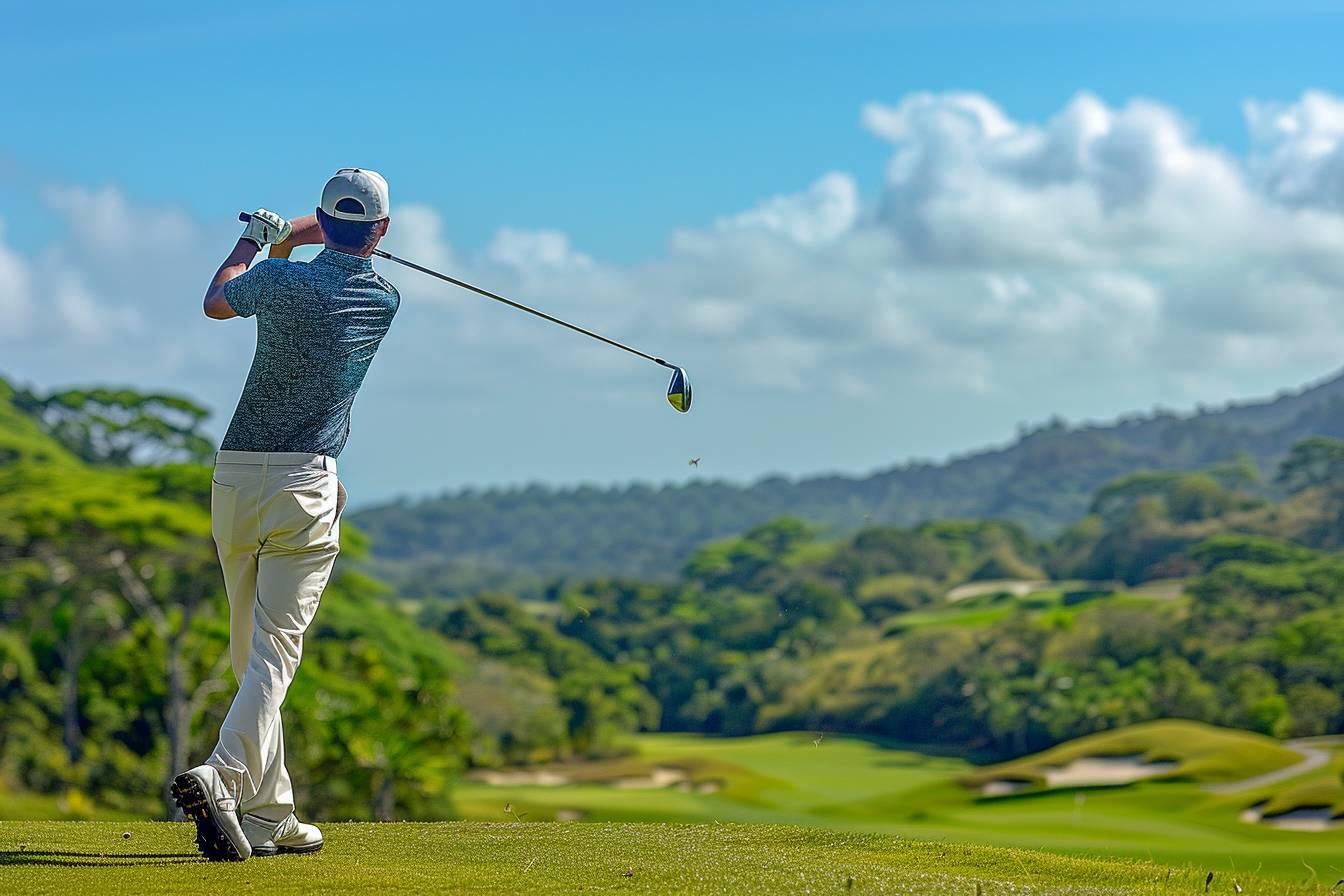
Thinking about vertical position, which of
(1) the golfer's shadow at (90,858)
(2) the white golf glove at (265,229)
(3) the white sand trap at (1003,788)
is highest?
(2) the white golf glove at (265,229)

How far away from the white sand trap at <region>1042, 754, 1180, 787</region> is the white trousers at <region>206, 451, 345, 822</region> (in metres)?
39.5

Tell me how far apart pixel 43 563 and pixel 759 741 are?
4583 centimetres

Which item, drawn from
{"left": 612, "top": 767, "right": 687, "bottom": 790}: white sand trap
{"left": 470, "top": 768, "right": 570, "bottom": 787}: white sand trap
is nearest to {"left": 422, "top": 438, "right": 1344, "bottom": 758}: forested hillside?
{"left": 470, "top": 768, "right": 570, "bottom": 787}: white sand trap

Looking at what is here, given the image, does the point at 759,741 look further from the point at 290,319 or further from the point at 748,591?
the point at 290,319

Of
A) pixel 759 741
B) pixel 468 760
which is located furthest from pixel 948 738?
pixel 468 760

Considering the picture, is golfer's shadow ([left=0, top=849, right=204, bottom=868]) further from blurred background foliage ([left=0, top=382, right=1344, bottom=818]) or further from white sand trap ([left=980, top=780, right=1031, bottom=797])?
white sand trap ([left=980, top=780, right=1031, bottom=797])

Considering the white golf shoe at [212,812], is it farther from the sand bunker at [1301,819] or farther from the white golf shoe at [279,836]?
the sand bunker at [1301,819]

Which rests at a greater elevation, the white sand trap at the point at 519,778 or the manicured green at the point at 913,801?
the manicured green at the point at 913,801

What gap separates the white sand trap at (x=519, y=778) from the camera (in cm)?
6806

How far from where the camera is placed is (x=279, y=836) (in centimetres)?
693

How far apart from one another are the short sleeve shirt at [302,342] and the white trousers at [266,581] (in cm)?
11

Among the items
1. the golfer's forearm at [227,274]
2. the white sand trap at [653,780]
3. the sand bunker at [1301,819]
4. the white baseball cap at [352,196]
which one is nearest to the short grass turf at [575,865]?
the golfer's forearm at [227,274]

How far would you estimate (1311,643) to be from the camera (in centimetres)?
6003

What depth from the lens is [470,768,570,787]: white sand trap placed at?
68.1 metres
